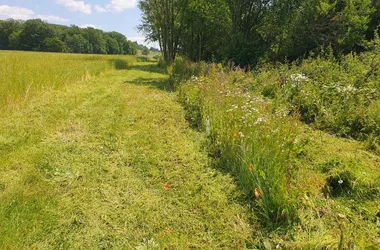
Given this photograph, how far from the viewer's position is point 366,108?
13.2ft

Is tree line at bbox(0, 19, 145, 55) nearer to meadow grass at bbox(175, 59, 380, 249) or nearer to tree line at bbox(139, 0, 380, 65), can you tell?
tree line at bbox(139, 0, 380, 65)

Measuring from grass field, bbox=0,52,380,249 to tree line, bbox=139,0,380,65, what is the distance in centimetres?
888

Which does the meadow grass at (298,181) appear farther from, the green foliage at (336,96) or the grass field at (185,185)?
the green foliage at (336,96)

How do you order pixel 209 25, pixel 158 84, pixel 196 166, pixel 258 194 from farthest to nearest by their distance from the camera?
pixel 209 25, pixel 158 84, pixel 196 166, pixel 258 194

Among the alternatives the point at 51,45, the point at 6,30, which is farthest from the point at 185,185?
the point at 6,30

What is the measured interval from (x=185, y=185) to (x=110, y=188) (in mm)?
897

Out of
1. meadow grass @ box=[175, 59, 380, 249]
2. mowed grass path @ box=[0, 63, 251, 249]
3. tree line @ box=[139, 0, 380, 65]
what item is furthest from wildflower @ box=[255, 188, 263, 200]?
tree line @ box=[139, 0, 380, 65]

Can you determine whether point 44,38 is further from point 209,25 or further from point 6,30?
point 209,25

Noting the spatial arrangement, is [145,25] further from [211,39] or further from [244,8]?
[244,8]

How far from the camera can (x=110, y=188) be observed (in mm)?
2475

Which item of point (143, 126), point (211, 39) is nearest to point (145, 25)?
point (211, 39)

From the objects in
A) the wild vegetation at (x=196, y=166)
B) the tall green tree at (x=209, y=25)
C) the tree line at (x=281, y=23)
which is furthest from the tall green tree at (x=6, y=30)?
the wild vegetation at (x=196, y=166)

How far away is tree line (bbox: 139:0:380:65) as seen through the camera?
41.2 ft

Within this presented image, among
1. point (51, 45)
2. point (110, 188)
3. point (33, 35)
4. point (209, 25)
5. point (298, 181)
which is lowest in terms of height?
point (110, 188)
